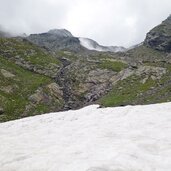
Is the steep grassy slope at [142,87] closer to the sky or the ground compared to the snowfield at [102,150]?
closer to the sky

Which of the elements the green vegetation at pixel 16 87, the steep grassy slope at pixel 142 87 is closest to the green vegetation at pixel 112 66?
the steep grassy slope at pixel 142 87

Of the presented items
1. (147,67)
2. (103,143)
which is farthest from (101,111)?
(147,67)

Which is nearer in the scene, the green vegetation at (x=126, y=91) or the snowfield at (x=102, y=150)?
the snowfield at (x=102, y=150)

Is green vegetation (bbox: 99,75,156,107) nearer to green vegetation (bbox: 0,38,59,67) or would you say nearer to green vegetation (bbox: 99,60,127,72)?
green vegetation (bbox: 99,60,127,72)

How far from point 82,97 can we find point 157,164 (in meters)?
90.1

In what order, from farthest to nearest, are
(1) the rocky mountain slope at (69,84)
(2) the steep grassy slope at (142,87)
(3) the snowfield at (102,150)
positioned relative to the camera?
(1) the rocky mountain slope at (69,84)
(2) the steep grassy slope at (142,87)
(3) the snowfield at (102,150)

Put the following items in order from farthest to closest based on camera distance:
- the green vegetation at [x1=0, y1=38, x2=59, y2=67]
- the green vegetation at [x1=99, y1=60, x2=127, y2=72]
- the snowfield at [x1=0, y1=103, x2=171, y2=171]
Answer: the green vegetation at [x1=0, y1=38, x2=59, y2=67], the green vegetation at [x1=99, y1=60, x2=127, y2=72], the snowfield at [x1=0, y1=103, x2=171, y2=171]

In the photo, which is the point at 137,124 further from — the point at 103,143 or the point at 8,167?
the point at 8,167

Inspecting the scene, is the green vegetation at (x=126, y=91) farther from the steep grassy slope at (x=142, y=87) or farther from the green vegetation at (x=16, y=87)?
the green vegetation at (x=16, y=87)

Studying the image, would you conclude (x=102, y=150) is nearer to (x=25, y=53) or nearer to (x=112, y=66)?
(x=112, y=66)

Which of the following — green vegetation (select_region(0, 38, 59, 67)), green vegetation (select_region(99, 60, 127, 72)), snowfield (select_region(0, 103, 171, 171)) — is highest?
green vegetation (select_region(0, 38, 59, 67))

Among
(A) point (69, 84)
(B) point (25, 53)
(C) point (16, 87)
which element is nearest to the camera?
(C) point (16, 87)

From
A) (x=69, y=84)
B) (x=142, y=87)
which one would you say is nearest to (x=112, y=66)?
(x=69, y=84)

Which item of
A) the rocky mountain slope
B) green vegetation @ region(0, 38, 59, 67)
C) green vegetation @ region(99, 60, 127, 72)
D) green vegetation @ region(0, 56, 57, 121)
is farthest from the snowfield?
green vegetation @ region(0, 38, 59, 67)
